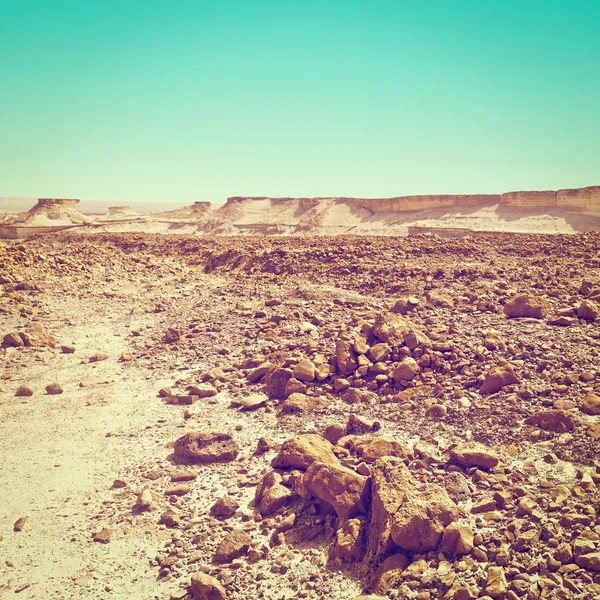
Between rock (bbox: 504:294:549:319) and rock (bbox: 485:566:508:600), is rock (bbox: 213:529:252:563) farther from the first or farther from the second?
rock (bbox: 504:294:549:319)

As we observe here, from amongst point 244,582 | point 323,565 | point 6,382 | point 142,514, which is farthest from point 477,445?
point 6,382

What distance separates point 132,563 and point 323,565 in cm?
156

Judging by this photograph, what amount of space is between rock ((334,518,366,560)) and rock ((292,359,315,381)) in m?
3.25

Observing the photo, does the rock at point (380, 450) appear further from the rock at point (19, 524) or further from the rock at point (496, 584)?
the rock at point (19, 524)

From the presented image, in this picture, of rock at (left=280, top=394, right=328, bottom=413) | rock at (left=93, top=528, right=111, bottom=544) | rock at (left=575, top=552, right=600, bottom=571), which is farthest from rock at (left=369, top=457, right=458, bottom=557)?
rock at (left=280, top=394, right=328, bottom=413)

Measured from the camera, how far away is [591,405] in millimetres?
5449

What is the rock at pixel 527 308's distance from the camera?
8523 millimetres

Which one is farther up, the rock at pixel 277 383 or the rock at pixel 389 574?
the rock at pixel 277 383

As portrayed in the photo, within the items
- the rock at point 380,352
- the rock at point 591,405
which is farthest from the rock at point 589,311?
the rock at point 380,352

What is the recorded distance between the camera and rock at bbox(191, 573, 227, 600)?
3664mm

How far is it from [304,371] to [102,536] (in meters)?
3.59

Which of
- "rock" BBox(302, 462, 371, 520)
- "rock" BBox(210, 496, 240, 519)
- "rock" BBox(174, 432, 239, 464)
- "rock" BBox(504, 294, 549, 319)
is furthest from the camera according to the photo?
"rock" BBox(504, 294, 549, 319)

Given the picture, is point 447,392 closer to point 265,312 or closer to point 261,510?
point 261,510

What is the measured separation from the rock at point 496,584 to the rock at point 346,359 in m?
4.12
